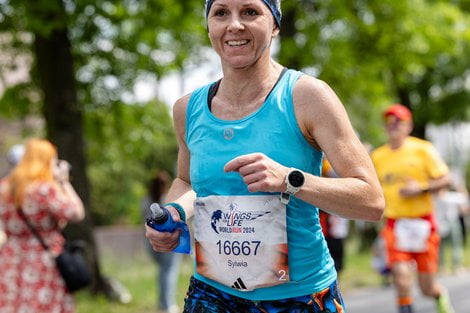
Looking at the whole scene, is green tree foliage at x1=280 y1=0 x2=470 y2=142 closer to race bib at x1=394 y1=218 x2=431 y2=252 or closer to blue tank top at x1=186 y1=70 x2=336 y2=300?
race bib at x1=394 y1=218 x2=431 y2=252

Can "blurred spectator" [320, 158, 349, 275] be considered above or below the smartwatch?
below

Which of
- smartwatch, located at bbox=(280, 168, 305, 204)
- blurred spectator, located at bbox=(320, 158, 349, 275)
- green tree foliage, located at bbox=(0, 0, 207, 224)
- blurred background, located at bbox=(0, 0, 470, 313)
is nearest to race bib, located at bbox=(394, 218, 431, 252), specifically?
blurred spectator, located at bbox=(320, 158, 349, 275)

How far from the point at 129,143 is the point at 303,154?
13361 millimetres

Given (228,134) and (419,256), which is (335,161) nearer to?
(228,134)

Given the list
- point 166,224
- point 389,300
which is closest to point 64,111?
point 389,300

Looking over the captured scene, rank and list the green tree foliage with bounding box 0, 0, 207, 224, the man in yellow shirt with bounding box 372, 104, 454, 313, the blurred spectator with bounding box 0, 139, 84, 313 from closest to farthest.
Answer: the blurred spectator with bounding box 0, 139, 84, 313 → the man in yellow shirt with bounding box 372, 104, 454, 313 → the green tree foliage with bounding box 0, 0, 207, 224

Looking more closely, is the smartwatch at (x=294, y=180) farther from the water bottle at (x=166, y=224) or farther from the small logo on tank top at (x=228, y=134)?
the water bottle at (x=166, y=224)

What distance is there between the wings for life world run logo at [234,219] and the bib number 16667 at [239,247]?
0.13 feet

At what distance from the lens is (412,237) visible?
7980mm

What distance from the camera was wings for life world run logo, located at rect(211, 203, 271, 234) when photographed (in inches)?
119

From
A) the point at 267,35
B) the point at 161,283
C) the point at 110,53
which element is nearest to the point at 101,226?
the point at 110,53

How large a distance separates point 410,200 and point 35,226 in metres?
3.59

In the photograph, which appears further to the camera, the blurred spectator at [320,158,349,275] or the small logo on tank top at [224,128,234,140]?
the blurred spectator at [320,158,349,275]

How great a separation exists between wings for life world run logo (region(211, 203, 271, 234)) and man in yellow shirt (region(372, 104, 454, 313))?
16.2ft
